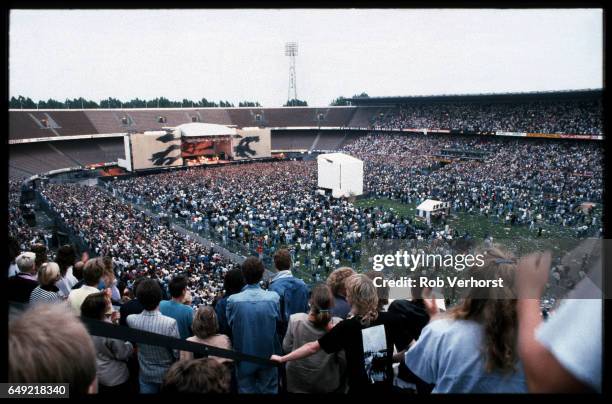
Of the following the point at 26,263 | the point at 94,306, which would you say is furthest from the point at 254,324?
the point at 26,263

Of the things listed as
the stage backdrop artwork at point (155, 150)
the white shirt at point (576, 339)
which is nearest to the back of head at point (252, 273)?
the white shirt at point (576, 339)

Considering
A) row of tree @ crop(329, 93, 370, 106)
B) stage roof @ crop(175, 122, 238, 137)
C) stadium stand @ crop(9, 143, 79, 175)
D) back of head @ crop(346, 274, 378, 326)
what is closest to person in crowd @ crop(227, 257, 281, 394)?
back of head @ crop(346, 274, 378, 326)

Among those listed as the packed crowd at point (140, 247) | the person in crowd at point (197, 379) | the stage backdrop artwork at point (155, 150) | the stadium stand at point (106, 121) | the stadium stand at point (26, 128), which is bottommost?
the packed crowd at point (140, 247)

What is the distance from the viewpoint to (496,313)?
1.63m

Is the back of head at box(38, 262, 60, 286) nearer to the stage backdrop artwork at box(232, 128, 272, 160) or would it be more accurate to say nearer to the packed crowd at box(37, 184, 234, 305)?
the packed crowd at box(37, 184, 234, 305)

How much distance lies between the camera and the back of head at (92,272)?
11.7 feet

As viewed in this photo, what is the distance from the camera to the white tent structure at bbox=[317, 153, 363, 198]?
83.5 feet

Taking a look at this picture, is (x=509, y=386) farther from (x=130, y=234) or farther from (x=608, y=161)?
(x=130, y=234)

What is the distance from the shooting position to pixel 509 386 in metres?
1.57

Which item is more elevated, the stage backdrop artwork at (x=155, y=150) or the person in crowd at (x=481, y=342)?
the stage backdrop artwork at (x=155, y=150)

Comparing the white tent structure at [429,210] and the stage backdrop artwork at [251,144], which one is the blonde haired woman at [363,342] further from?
the stage backdrop artwork at [251,144]

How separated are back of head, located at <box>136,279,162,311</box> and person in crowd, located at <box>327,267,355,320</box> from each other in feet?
4.30

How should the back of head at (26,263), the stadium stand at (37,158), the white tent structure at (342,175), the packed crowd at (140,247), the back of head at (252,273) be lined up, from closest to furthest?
1. the back of head at (252,273)
2. the back of head at (26,263)
3. the packed crowd at (140,247)
4. the white tent structure at (342,175)
5. the stadium stand at (37,158)

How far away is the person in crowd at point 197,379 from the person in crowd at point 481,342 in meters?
0.90
